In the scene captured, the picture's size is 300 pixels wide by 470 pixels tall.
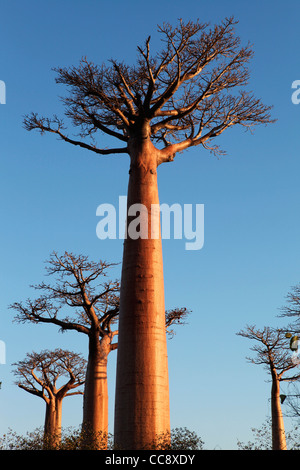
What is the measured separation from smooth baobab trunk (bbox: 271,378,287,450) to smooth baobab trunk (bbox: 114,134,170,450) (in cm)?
688

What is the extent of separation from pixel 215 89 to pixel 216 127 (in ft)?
2.61

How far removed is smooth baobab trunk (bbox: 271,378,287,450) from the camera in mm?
14307

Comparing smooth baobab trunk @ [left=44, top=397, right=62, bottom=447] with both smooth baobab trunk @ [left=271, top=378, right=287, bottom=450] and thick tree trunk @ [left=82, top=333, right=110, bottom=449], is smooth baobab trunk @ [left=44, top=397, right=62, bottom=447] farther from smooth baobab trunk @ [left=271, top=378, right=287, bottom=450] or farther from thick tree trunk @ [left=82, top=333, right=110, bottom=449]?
smooth baobab trunk @ [left=271, top=378, right=287, bottom=450]

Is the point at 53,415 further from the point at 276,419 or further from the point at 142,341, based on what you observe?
the point at 142,341

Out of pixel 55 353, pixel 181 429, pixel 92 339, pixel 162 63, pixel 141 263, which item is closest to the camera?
pixel 181 429

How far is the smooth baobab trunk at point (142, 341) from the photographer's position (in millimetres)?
8156

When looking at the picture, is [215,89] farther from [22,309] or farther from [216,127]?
[22,309]

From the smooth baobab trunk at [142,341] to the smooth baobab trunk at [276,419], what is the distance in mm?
6880

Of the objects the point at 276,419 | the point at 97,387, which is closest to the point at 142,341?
the point at 97,387

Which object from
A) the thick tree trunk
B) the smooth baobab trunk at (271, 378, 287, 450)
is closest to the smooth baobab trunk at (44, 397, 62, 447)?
the thick tree trunk

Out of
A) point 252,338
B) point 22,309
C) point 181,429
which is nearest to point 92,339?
point 22,309

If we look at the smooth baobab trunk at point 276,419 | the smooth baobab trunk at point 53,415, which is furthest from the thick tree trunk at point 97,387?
the smooth baobab trunk at point 53,415
